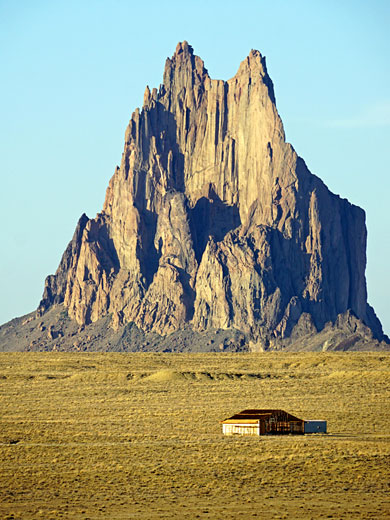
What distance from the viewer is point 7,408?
7938 cm

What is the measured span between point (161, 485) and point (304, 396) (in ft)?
152

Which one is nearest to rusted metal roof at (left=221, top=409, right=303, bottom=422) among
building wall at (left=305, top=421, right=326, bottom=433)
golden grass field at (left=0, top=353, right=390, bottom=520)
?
building wall at (left=305, top=421, right=326, bottom=433)

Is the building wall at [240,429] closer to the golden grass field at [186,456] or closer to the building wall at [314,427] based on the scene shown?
the golden grass field at [186,456]

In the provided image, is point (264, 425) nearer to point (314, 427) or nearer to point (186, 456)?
point (314, 427)

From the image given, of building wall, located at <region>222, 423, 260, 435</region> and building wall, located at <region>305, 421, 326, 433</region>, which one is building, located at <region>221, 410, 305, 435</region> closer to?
building wall, located at <region>222, 423, 260, 435</region>

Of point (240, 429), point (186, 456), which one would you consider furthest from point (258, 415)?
point (186, 456)

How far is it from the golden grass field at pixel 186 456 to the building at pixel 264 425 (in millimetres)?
1544

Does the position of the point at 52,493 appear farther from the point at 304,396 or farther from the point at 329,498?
the point at 304,396

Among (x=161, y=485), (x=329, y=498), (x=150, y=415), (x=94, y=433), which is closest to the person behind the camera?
(x=329, y=498)

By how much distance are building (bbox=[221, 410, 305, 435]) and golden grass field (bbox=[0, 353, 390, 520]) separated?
5.07 feet

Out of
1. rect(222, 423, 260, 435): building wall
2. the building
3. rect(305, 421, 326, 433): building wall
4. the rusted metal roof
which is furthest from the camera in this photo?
rect(305, 421, 326, 433): building wall

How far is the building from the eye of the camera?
60938 millimetres

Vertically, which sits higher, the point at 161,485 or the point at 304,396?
the point at 304,396

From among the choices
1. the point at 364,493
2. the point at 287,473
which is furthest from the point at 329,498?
the point at 287,473
